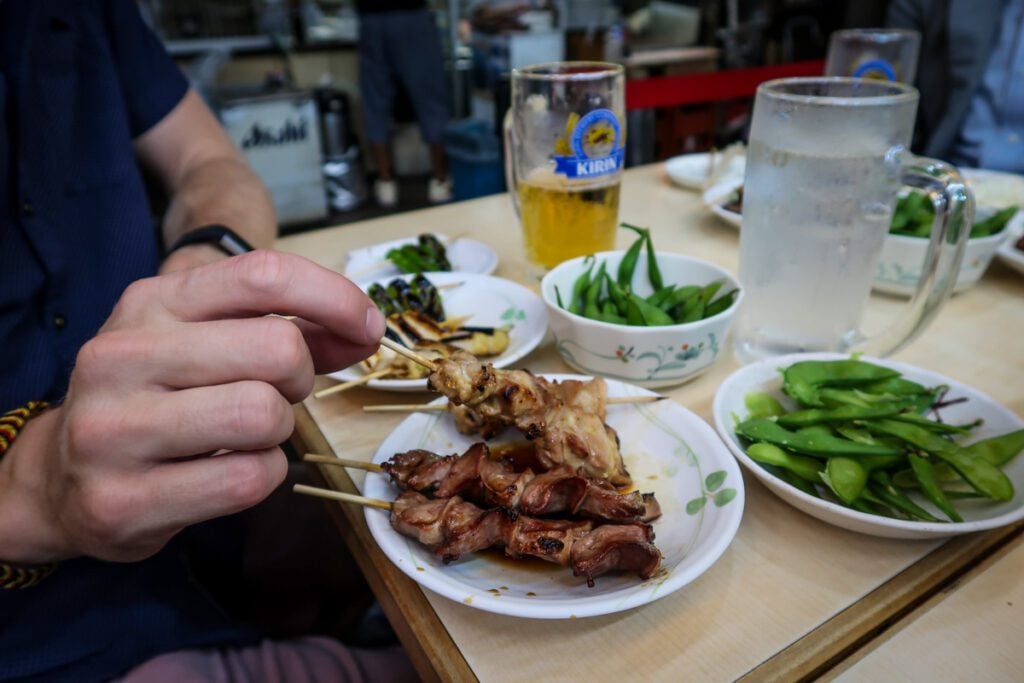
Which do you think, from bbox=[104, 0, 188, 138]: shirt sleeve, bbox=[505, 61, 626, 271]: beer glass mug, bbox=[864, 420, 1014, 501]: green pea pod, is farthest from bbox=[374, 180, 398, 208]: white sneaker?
bbox=[864, 420, 1014, 501]: green pea pod

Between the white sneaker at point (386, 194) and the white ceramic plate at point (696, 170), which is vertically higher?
the white ceramic plate at point (696, 170)

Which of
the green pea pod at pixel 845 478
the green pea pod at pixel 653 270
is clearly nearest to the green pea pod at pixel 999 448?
the green pea pod at pixel 845 478

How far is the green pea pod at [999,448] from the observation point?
3.25ft

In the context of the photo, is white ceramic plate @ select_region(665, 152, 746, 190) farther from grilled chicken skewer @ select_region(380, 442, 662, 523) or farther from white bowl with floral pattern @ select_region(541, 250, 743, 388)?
grilled chicken skewer @ select_region(380, 442, 662, 523)

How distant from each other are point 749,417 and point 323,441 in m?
0.79

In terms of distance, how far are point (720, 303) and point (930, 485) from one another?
21.7 inches

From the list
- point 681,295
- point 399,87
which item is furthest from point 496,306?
point 399,87

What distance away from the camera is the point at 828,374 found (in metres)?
1.22

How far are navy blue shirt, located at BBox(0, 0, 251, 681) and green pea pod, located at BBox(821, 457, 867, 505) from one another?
1.10 metres

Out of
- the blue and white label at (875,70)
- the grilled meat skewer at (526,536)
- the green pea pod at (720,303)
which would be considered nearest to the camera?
the grilled meat skewer at (526,536)

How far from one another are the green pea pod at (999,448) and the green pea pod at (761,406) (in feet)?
0.94

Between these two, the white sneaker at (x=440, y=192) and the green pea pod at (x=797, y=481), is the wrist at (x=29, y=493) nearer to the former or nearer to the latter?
the green pea pod at (x=797, y=481)

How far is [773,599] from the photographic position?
0.91 metres

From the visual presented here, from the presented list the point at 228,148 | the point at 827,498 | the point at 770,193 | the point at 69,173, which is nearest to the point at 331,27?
the point at 228,148
